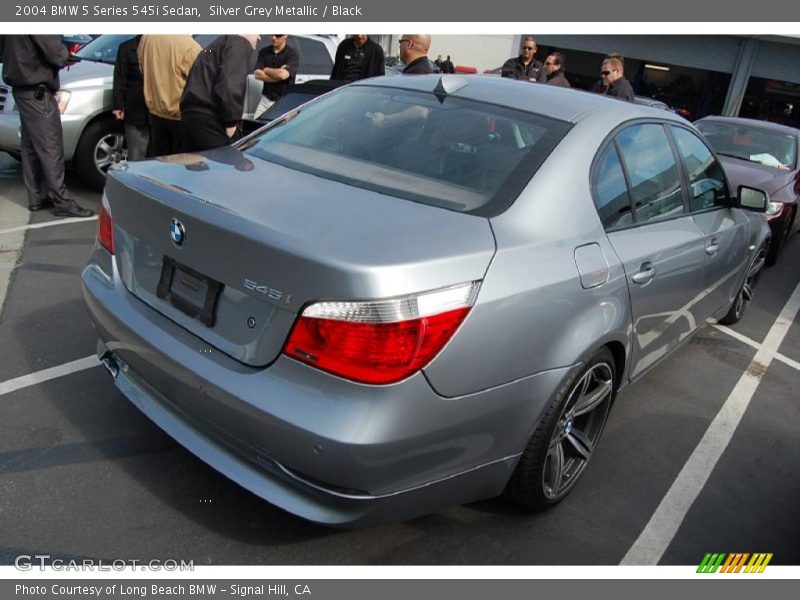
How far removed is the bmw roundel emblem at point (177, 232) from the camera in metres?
2.33

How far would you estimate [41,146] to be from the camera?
235 inches

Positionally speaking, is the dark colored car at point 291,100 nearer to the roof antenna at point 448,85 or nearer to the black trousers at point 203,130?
the black trousers at point 203,130

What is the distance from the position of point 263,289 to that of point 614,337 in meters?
1.48

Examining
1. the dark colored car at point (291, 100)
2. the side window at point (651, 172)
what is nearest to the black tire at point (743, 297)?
the side window at point (651, 172)

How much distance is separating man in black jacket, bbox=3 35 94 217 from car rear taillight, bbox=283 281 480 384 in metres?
4.91

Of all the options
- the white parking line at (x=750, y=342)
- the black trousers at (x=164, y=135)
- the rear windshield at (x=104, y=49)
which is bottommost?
the white parking line at (x=750, y=342)

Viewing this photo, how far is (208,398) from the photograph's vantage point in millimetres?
2234

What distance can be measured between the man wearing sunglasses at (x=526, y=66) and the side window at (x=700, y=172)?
4.31 metres

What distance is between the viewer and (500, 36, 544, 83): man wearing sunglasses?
26.4 ft

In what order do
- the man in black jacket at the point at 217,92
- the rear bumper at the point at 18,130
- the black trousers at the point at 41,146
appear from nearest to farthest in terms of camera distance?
1. the man in black jacket at the point at 217,92
2. the black trousers at the point at 41,146
3. the rear bumper at the point at 18,130

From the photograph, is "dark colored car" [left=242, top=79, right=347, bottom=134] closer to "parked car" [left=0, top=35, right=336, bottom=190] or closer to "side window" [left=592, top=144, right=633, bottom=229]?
"parked car" [left=0, top=35, right=336, bottom=190]

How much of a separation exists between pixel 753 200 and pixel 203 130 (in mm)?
3966
